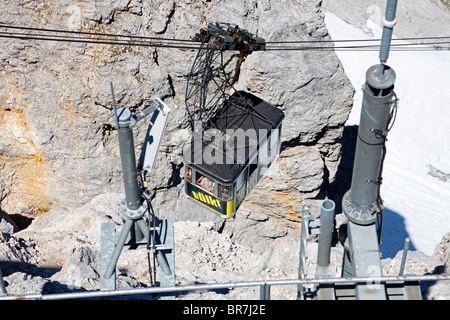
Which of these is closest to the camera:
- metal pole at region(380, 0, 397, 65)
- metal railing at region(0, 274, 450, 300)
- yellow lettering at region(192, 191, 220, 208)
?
metal pole at region(380, 0, 397, 65)

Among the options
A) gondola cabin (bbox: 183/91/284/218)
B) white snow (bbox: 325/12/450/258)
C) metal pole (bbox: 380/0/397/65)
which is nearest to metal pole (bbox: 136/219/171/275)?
gondola cabin (bbox: 183/91/284/218)

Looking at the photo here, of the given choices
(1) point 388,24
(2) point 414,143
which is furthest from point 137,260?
(2) point 414,143

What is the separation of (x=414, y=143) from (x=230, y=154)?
24123 millimetres

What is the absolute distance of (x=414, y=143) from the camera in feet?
117

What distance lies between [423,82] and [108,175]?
97.4ft

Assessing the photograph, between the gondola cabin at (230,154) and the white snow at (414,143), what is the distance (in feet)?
39.9

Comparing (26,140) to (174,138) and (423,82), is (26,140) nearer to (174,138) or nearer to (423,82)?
(174,138)

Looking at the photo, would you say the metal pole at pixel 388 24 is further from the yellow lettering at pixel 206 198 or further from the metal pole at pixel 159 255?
the yellow lettering at pixel 206 198

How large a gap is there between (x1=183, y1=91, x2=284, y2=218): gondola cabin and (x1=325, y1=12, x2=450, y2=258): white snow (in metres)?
12.2

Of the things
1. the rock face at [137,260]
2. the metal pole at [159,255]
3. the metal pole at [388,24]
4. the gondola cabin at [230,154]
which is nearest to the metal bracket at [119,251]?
the metal pole at [159,255]

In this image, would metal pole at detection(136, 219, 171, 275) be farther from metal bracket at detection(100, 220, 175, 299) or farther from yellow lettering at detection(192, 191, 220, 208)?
yellow lettering at detection(192, 191, 220, 208)

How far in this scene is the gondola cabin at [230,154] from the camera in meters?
15.5

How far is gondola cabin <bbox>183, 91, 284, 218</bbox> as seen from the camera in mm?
15484

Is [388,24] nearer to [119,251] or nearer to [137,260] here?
[119,251]
